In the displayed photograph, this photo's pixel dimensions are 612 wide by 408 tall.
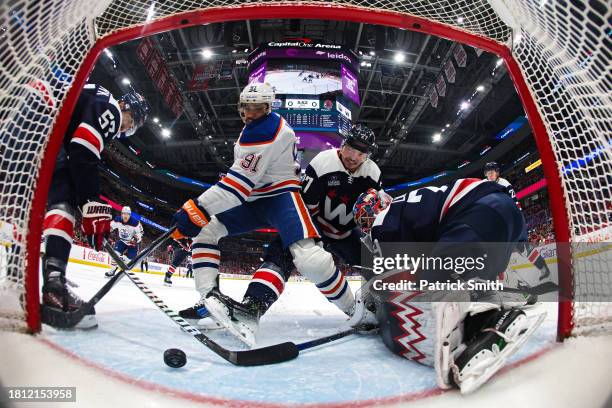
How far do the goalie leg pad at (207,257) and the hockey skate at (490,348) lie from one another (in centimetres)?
107

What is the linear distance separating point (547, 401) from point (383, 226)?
70 centimetres

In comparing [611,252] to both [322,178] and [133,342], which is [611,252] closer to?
[322,178]

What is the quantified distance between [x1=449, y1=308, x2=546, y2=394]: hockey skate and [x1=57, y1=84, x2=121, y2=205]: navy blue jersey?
1438 mm

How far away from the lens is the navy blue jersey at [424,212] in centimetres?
125

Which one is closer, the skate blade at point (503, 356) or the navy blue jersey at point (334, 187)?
the skate blade at point (503, 356)

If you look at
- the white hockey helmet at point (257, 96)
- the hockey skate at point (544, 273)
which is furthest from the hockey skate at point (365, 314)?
the hockey skate at point (544, 273)

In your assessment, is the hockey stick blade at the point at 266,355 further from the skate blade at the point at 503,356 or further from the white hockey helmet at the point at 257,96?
the white hockey helmet at the point at 257,96

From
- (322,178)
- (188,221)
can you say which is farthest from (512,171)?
(188,221)

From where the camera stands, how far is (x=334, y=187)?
6.91ft

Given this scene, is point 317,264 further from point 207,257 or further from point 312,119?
point 312,119

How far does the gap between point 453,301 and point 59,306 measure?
4.50 feet

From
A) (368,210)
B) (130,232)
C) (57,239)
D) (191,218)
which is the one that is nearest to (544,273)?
(368,210)

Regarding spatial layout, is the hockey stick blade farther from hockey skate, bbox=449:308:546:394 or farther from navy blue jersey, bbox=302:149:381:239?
navy blue jersey, bbox=302:149:381:239

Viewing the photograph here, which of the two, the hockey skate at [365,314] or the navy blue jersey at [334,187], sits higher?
the navy blue jersey at [334,187]
